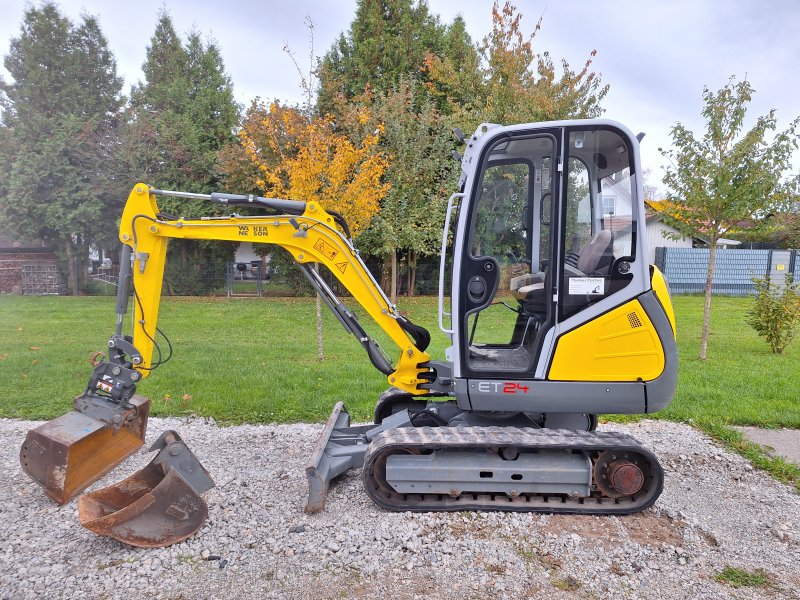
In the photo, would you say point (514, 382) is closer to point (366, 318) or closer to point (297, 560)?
point (297, 560)

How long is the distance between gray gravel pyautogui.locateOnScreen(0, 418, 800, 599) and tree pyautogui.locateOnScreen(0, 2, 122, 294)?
17196 millimetres

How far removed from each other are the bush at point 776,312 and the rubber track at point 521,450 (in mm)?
8051

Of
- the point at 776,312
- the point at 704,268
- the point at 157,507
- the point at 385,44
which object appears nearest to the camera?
the point at 157,507

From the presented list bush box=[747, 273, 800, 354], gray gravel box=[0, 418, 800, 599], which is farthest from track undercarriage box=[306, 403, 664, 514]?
bush box=[747, 273, 800, 354]

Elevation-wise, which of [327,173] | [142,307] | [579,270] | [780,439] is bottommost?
[780,439]

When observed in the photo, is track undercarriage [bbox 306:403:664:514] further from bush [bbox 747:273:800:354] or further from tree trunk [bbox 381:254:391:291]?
tree trunk [bbox 381:254:391:291]

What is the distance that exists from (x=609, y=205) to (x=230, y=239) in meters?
3.01

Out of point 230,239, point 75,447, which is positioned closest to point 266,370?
point 230,239

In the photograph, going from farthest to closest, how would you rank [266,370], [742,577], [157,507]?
1. [266,370]
2. [157,507]
3. [742,577]

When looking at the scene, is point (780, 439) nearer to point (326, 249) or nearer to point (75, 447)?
point (326, 249)

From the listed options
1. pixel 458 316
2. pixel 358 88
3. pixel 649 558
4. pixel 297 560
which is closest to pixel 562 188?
pixel 458 316

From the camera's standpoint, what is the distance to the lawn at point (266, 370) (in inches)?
275

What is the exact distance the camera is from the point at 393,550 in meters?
3.79

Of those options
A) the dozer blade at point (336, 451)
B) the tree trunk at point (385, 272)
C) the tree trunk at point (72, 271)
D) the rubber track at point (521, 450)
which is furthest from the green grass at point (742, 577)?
the tree trunk at point (72, 271)
